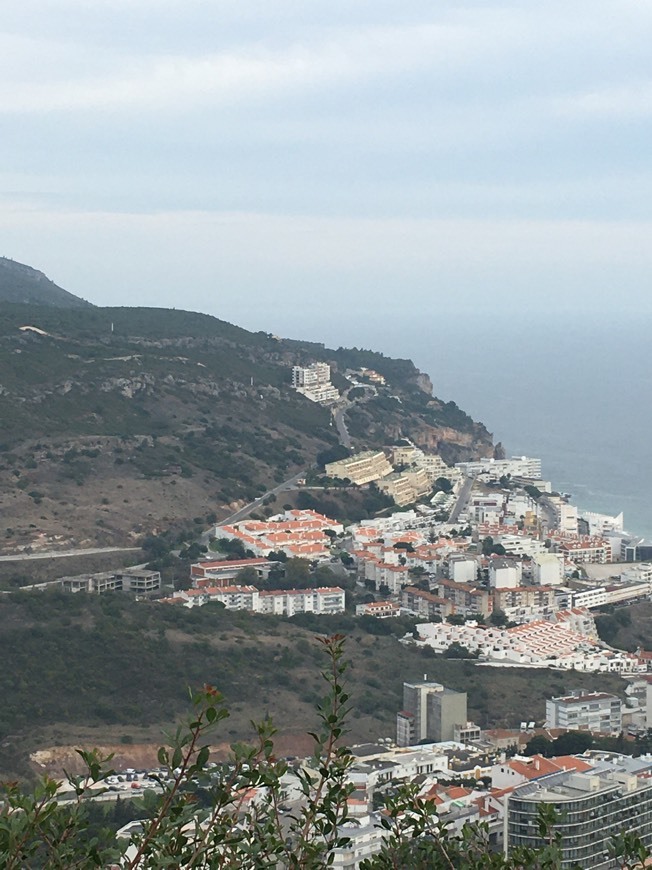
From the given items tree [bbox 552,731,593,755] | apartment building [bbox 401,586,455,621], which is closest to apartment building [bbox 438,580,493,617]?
apartment building [bbox 401,586,455,621]

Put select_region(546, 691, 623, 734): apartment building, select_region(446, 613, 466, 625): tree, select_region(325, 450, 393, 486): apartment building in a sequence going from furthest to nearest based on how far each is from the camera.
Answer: select_region(325, 450, 393, 486): apartment building < select_region(446, 613, 466, 625): tree < select_region(546, 691, 623, 734): apartment building

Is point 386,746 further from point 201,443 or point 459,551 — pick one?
point 201,443

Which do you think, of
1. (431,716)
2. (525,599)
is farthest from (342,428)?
(431,716)

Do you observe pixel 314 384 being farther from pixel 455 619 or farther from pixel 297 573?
pixel 455 619

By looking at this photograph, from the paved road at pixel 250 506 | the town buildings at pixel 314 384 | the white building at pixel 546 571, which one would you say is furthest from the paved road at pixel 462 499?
the town buildings at pixel 314 384

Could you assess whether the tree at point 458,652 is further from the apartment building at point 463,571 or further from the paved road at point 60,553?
the paved road at point 60,553

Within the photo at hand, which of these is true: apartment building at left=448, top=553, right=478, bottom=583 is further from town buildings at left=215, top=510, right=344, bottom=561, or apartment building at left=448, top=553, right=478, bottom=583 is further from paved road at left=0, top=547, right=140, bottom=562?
paved road at left=0, top=547, right=140, bottom=562
